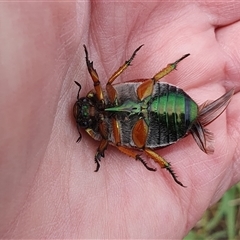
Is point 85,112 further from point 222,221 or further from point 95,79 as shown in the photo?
point 222,221

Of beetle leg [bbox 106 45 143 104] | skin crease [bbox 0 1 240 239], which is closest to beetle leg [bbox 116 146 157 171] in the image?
skin crease [bbox 0 1 240 239]

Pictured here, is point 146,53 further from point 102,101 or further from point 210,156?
point 210,156

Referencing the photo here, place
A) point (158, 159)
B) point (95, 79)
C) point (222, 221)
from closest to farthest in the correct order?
1. point (95, 79)
2. point (158, 159)
3. point (222, 221)

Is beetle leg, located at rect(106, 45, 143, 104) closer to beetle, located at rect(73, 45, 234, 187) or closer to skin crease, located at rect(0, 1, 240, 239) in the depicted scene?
beetle, located at rect(73, 45, 234, 187)

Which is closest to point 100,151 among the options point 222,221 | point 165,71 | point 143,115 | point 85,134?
point 85,134

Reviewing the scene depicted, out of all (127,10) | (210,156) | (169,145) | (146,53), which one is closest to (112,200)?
(169,145)

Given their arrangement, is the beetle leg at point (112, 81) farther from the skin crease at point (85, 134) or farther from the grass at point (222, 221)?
the grass at point (222, 221)
